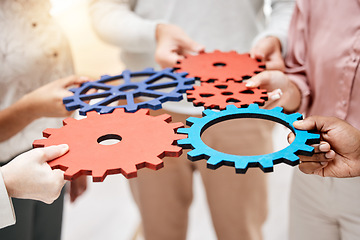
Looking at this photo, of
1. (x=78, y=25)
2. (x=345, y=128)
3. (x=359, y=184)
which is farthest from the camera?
(x=78, y=25)

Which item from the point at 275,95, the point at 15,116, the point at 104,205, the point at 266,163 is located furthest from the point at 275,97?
the point at 104,205

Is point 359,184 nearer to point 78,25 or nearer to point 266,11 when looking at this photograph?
point 266,11

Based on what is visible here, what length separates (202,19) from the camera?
1107 millimetres

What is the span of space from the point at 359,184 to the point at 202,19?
0.60 meters

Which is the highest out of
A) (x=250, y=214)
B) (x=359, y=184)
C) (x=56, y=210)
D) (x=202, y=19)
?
(x=202, y=19)

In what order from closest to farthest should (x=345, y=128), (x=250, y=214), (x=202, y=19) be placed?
(x=345, y=128) < (x=202, y=19) < (x=250, y=214)

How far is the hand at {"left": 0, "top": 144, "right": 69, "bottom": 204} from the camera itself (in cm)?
59

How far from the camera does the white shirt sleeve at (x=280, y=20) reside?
984 millimetres

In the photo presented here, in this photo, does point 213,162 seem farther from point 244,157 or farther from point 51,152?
point 51,152

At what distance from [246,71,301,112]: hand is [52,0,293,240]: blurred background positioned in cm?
69

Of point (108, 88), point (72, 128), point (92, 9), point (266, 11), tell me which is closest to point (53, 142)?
point (72, 128)

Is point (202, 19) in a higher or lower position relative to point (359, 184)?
higher

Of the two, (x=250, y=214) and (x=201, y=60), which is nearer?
(x=201, y=60)

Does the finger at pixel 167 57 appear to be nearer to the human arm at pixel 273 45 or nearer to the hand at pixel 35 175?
the human arm at pixel 273 45
